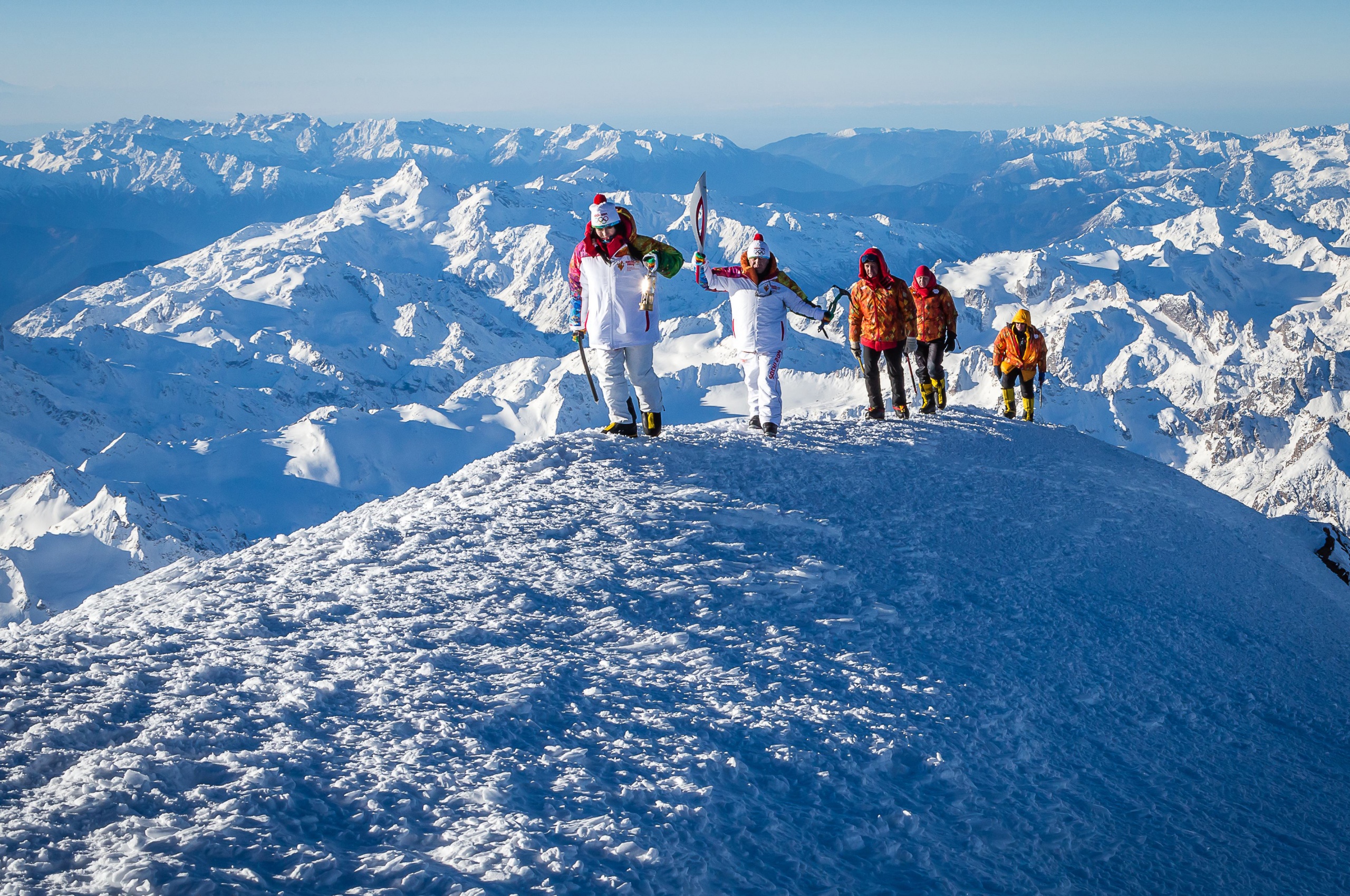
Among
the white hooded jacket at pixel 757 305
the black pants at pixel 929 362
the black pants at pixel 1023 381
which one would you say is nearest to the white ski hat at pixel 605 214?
the white hooded jacket at pixel 757 305

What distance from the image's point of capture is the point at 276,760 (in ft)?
14.0

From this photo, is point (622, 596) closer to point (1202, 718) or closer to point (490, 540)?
point (490, 540)

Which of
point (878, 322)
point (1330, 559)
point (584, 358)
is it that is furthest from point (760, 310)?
point (1330, 559)

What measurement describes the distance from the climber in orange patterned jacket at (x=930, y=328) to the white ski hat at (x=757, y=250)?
392 centimetres

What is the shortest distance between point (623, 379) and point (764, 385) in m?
2.20

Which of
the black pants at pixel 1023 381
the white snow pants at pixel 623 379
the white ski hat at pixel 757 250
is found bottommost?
Answer: the black pants at pixel 1023 381

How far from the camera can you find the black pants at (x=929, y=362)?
14.2 meters

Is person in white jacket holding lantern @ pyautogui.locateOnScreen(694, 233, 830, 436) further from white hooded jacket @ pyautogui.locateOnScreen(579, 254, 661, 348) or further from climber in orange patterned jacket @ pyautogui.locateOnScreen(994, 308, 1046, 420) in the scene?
climber in orange patterned jacket @ pyautogui.locateOnScreen(994, 308, 1046, 420)

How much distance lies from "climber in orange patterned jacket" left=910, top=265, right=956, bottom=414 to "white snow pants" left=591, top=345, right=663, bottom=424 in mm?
5603

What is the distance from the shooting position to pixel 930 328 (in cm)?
1413

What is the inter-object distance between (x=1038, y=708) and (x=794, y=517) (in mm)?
3359

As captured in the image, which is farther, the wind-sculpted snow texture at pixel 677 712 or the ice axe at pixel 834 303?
the ice axe at pixel 834 303

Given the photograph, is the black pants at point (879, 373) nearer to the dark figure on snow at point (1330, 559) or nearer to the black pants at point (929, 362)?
the black pants at point (929, 362)

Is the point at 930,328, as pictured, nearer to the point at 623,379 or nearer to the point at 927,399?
the point at 927,399
